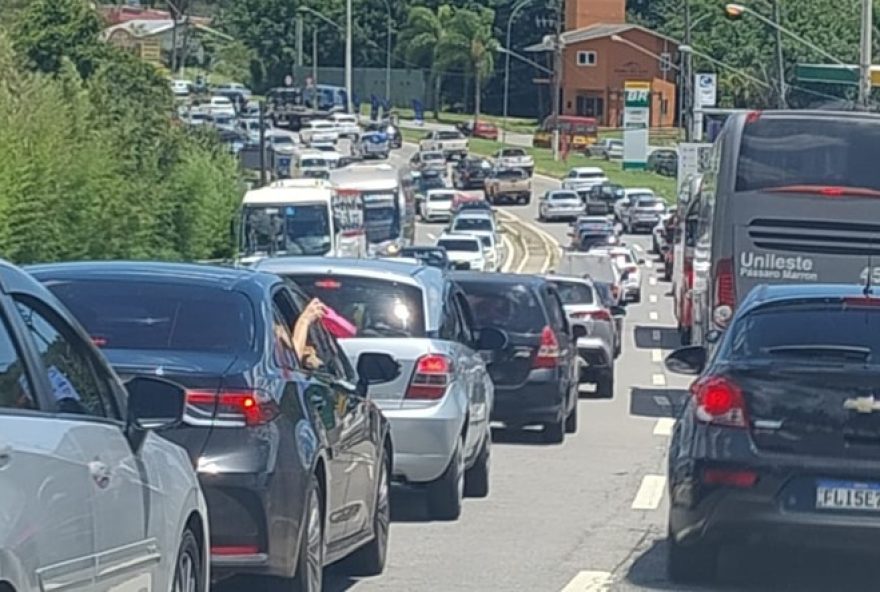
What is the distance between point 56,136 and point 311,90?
87.4 metres

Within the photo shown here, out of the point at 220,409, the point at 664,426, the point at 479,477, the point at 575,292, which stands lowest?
the point at 664,426

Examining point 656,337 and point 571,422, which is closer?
point 571,422

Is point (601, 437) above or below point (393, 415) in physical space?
below

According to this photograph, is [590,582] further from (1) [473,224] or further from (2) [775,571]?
(1) [473,224]

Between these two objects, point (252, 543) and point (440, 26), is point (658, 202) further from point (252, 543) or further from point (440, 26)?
point (252, 543)

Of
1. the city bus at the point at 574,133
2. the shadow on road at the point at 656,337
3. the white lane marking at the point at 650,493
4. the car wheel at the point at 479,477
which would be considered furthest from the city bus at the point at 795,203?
the city bus at the point at 574,133

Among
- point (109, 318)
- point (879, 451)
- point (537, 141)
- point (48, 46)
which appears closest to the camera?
point (109, 318)

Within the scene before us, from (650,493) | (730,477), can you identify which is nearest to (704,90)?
(650,493)

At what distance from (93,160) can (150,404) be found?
1246 inches

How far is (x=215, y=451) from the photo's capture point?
27.5 feet

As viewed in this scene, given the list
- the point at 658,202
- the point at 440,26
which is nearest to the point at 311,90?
the point at 440,26

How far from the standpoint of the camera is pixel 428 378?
42.4ft

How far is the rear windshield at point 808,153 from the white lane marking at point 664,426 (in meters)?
2.93

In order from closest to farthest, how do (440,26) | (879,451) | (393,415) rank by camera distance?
(879,451) → (393,415) → (440,26)
